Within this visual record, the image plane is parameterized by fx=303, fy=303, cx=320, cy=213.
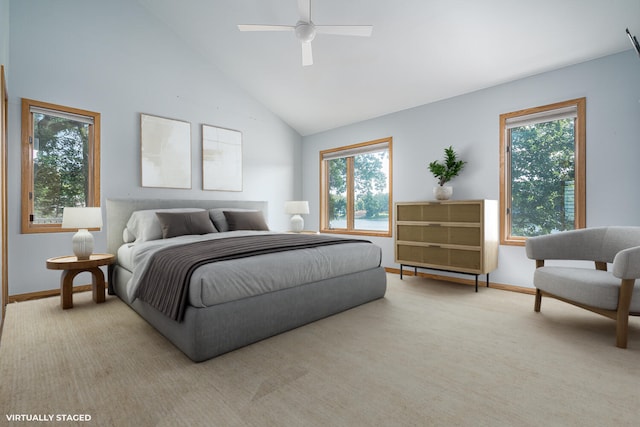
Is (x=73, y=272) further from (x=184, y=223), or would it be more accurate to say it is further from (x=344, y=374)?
(x=344, y=374)

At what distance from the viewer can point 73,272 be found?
2.98m

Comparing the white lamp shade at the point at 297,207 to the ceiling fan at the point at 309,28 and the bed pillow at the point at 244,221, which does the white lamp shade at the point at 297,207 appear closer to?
the bed pillow at the point at 244,221

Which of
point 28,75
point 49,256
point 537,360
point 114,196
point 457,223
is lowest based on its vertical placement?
point 537,360

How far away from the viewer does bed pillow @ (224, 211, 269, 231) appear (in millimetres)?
4090

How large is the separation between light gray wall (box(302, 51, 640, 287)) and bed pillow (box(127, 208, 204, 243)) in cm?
326

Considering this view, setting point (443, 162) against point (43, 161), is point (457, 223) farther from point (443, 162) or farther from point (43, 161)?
point (43, 161)

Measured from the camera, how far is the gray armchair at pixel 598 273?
6.76 ft

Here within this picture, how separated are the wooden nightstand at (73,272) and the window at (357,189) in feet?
11.9

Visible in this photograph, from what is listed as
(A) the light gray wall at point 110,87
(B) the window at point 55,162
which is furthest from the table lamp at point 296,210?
(B) the window at point 55,162

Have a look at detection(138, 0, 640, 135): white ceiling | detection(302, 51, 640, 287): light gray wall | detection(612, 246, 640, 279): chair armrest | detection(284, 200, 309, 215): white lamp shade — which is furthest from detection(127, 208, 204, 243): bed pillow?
detection(612, 246, 640, 279): chair armrest

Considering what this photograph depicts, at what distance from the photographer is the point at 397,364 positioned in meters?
1.85

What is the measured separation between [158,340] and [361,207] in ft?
12.7

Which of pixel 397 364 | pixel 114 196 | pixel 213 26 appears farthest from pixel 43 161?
pixel 397 364

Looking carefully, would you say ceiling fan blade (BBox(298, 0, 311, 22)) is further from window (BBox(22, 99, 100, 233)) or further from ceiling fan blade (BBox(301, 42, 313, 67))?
window (BBox(22, 99, 100, 233))
